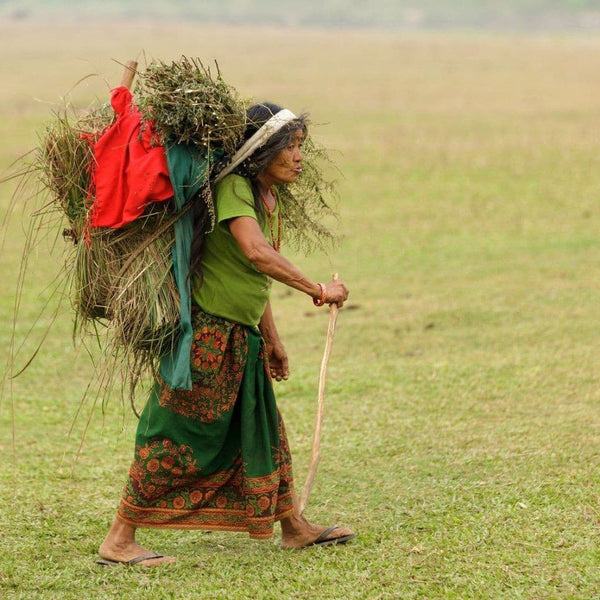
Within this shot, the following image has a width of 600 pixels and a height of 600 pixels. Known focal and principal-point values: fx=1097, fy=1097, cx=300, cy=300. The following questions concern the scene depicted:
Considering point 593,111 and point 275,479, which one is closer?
point 275,479

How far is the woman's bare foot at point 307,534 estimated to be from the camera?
4.54m

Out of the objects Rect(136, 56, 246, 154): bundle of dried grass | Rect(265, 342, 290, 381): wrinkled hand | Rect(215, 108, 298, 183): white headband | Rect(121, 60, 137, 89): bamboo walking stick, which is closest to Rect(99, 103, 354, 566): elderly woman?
Rect(215, 108, 298, 183): white headband

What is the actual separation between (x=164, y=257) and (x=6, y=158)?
41.2 feet

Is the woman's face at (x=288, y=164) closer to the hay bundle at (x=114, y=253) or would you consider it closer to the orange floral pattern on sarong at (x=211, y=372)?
the hay bundle at (x=114, y=253)

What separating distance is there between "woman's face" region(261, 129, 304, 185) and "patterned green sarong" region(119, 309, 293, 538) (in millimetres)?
603

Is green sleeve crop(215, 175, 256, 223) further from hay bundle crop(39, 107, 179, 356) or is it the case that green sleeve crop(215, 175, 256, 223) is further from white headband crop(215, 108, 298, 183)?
hay bundle crop(39, 107, 179, 356)

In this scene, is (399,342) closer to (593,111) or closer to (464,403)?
(464,403)

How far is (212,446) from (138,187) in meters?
1.06

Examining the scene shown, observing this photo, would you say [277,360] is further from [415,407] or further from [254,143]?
[415,407]

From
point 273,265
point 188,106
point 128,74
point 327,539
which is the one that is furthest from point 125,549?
point 128,74

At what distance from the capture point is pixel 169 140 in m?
4.14

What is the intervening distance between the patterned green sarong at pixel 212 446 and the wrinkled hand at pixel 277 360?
0.27m

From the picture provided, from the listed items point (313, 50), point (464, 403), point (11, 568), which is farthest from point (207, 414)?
point (313, 50)

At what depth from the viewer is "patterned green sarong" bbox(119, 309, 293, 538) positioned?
14.1 ft
